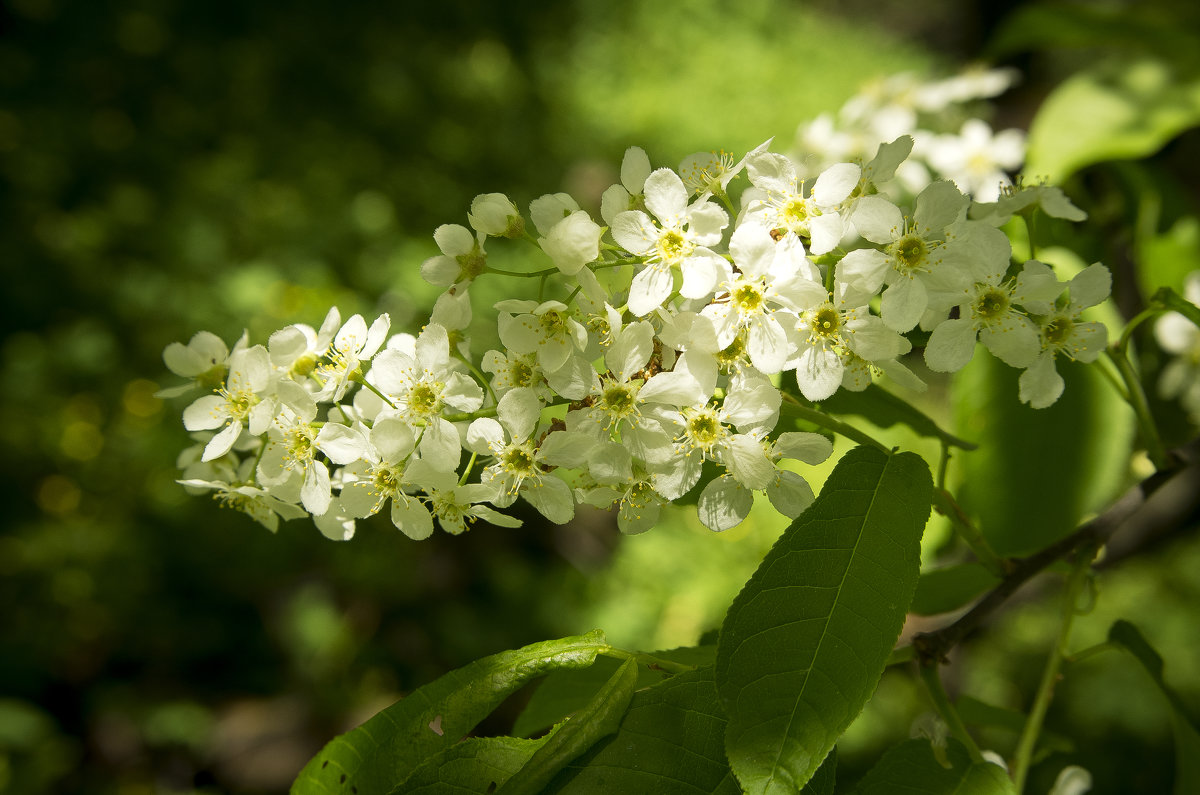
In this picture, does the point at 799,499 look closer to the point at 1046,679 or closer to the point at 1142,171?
the point at 1046,679

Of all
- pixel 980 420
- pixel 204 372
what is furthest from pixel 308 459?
pixel 980 420

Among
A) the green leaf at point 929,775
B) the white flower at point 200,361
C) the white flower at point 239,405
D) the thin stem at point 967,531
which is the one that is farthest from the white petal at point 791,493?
the white flower at point 200,361

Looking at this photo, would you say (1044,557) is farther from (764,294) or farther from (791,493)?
(764,294)

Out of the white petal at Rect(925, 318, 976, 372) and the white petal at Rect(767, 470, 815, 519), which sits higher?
the white petal at Rect(925, 318, 976, 372)

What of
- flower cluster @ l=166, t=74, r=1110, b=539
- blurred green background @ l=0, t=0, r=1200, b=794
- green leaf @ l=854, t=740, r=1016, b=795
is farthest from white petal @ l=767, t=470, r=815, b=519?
A: blurred green background @ l=0, t=0, r=1200, b=794

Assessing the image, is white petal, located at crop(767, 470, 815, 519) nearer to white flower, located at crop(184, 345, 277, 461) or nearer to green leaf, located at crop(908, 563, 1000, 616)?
green leaf, located at crop(908, 563, 1000, 616)

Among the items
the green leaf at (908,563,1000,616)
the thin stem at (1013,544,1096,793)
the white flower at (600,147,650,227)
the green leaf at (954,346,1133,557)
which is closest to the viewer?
the white flower at (600,147,650,227)

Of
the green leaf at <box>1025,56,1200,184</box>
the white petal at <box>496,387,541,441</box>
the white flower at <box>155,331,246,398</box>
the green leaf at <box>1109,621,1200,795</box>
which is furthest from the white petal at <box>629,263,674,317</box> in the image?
the green leaf at <box>1025,56,1200,184</box>

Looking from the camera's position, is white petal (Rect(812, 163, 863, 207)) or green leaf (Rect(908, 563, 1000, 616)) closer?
white petal (Rect(812, 163, 863, 207))

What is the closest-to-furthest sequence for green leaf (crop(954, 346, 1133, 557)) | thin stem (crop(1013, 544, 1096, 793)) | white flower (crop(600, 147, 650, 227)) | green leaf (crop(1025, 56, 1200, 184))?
1. white flower (crop(600, 147, 650, 227))
2. thin stem (crop(1013, 544, 1096, 793))
3. green leaf (crop(954, 346, 1133, 557))
4. green leaf (crop(1025, 56, 1200, 184))

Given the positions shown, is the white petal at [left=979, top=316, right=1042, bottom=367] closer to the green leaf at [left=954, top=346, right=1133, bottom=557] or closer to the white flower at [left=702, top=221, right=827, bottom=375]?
the white flower at [left=702, top=221, right=827, bottom=375]
